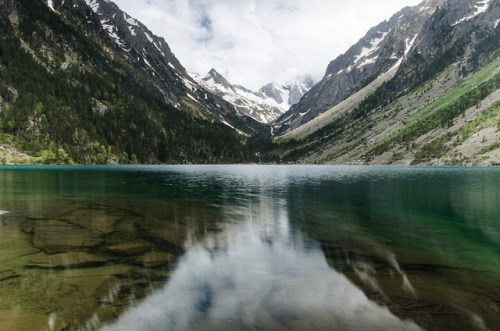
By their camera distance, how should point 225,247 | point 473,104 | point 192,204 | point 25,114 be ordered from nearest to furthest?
point 225,247
point 192,204
point 25,114
point 473,104

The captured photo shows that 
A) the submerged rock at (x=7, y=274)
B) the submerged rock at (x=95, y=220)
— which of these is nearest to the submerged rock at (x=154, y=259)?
the submerged rock at (x=7, y=274)

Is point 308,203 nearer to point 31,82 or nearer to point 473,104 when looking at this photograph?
point 473,104

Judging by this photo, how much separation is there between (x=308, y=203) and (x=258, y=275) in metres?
24.1

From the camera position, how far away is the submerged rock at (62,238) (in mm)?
15094

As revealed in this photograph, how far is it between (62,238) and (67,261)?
16.1ft

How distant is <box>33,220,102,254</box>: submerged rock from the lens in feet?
49.5

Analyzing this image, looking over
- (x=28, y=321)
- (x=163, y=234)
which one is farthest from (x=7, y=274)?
(x=163, y=234)

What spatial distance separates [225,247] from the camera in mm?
16781

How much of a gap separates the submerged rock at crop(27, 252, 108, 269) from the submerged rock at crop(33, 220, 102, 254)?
97cm

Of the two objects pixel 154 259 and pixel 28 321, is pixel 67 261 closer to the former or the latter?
pixel 154 259

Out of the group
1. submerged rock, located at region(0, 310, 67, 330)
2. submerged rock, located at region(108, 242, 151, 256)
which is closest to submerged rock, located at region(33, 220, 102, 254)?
submerged rock, located at region(108, 242, 151, 256)

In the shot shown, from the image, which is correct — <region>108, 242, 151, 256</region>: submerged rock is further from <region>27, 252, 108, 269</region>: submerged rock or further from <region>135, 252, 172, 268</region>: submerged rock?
<region>27, 252, 108, 269</region>: submerged rock

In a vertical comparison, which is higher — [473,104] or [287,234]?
[473,104]

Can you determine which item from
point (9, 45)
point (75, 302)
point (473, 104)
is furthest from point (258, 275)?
point (9, 45)
